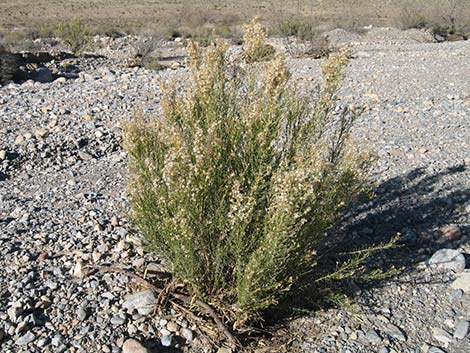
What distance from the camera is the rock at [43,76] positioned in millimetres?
14549

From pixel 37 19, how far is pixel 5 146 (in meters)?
38.0

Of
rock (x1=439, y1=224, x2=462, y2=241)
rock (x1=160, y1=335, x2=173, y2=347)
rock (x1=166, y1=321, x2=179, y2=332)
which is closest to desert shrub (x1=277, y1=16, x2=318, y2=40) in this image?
rock (x1=439, y1=224, x2=462, y2=241)

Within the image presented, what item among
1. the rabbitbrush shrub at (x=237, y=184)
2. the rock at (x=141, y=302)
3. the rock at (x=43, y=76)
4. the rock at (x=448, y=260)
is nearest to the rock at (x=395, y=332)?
the rabbitbrush shrub at (x=237, y=184)

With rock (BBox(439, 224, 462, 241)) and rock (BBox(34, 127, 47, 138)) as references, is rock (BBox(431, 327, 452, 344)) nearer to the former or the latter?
rock (BBox(439, 224, 462, 241))

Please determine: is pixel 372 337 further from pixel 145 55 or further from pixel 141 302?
pixel 145 55

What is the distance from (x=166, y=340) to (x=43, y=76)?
12714 mm

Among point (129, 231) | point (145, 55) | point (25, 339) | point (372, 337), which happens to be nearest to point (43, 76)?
point (145, 55)

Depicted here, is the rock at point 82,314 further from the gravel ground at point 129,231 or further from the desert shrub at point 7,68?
the desert shrub at point 7,68

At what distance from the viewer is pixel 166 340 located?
3.83 meters

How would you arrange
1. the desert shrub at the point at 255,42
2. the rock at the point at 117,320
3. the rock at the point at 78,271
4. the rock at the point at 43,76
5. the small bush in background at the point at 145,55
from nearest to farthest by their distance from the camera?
the rock at the point at 117,320 < the desert shrub at the point at 255,42 < the rock at the point at 78,271 < the rock at the point at 43,76 < the small bush in background at the point at 145,55

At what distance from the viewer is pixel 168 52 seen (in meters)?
23.6

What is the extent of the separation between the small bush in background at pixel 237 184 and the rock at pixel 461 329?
1079mm

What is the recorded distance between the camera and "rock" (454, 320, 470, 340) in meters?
4.03

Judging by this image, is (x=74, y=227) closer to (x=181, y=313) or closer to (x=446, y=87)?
(x=181, y=313)
